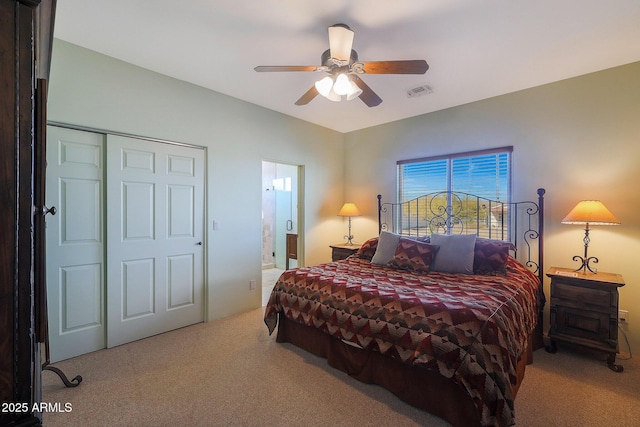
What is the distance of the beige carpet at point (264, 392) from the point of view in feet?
5.92

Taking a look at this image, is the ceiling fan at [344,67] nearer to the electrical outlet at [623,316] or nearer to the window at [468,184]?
the window at [468,184]

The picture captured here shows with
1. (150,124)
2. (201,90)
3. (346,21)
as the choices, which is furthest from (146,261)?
(346,21)

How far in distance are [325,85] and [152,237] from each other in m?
2.22

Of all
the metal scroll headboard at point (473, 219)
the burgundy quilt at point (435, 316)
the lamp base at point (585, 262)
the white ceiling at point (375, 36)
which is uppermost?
the white ceiling at point (375, 36)

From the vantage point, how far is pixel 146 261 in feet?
9.55

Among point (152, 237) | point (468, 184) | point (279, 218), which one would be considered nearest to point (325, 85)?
point (152, 237)

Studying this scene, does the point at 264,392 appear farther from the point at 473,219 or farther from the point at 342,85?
the point at 473,219

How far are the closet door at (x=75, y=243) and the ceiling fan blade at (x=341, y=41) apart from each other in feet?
7.18

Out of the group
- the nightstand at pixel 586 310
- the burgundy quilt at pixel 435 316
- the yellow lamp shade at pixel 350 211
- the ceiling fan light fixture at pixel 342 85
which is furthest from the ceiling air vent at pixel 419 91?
the nightstand at pixel 586 310

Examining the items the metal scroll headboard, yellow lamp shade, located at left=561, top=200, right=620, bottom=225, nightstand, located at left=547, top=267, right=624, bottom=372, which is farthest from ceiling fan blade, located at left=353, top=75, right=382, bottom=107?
nightstand, located at left=547, top=267, right=624, bottom=372

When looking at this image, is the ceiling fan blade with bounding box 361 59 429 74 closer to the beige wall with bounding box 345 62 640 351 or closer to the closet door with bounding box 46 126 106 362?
the beige wall with bounding box 345 62 640 351

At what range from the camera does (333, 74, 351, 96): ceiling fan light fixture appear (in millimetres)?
2139

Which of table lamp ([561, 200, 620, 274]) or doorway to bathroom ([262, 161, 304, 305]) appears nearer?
table lamp ([561, 200, 620, 274])

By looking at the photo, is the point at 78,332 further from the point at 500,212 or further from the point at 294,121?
the point at 500,212
